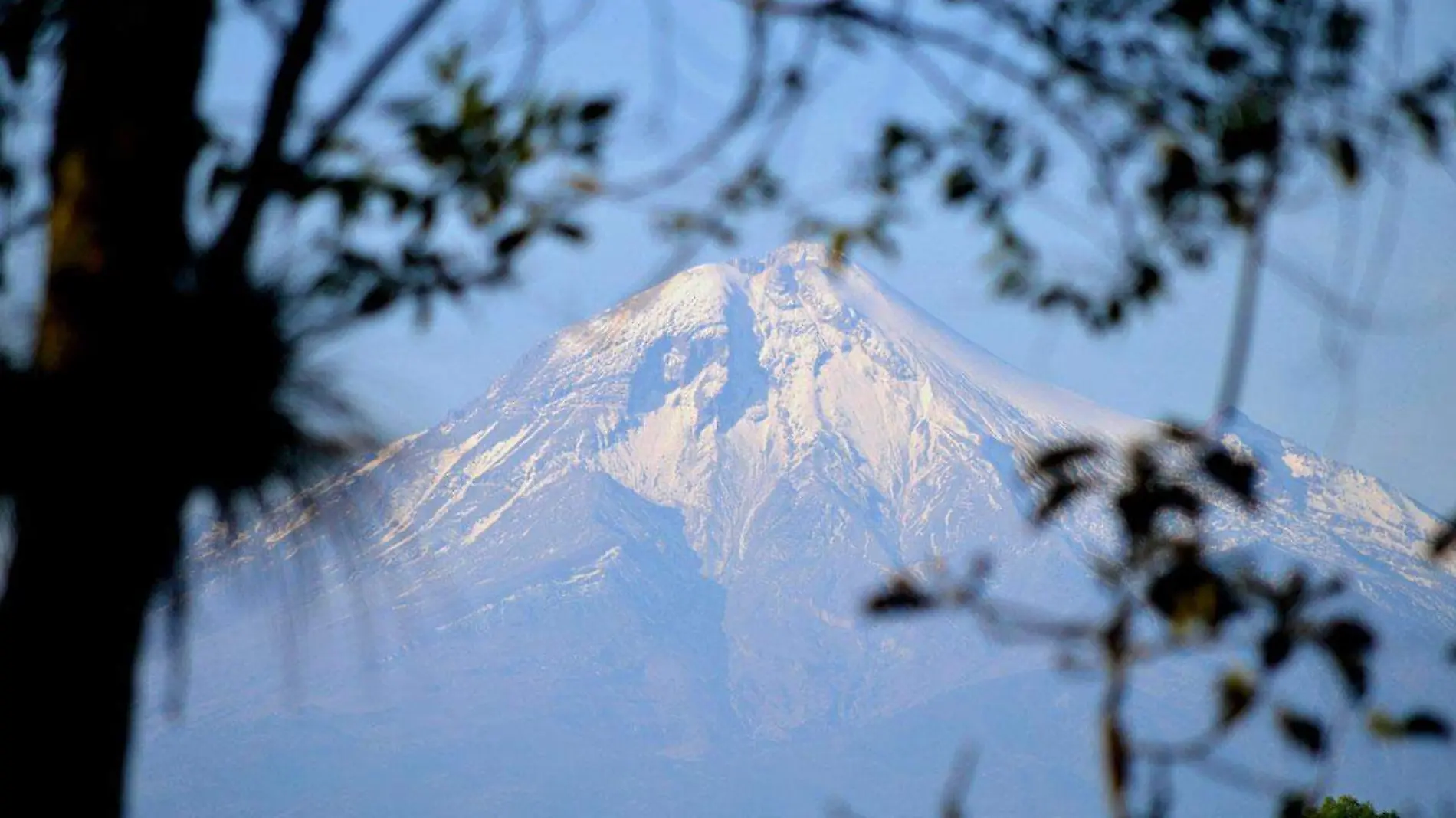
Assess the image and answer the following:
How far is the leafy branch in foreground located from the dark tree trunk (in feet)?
2.89

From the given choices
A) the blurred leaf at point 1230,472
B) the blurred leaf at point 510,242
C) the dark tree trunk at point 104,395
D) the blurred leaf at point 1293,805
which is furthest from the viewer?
the blurred leaf at point 510,242

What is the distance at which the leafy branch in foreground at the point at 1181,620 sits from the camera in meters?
1.64

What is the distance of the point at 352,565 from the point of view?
8.20 ft

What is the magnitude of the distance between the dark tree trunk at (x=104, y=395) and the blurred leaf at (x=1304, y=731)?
129cm

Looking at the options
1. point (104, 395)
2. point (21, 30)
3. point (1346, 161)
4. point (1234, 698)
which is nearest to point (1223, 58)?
point (1346, 161)

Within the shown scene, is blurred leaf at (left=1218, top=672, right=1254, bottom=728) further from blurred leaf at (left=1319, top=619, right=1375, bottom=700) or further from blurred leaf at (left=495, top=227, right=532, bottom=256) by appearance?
blurred leaf at (left=495, top=227, right=532, bottom=256)

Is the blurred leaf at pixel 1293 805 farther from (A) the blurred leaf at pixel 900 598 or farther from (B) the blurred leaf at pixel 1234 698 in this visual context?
(A) the blurred leaf at pixel 900 598

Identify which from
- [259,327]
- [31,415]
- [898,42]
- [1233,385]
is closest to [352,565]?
[259,327]

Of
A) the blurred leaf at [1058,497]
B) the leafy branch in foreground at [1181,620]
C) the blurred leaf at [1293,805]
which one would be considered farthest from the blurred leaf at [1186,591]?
the blurred leaf at [1293,805]

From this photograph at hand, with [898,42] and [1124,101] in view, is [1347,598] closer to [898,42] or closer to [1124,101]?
[1124,101]

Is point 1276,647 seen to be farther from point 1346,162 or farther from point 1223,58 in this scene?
point 1223,58

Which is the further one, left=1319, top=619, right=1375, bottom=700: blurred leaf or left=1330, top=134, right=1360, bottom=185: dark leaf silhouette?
left=1330, top=134, right=1360, bottom=185: dark leaf silhouette

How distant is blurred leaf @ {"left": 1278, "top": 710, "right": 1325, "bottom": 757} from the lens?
1.69 metres

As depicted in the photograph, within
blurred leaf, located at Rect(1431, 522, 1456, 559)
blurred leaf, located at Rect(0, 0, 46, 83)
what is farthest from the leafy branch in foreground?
blurred leaf, located at Rect(0, 0, 46, 83)
